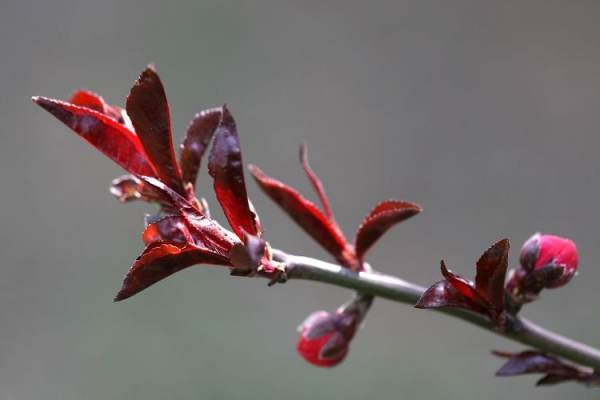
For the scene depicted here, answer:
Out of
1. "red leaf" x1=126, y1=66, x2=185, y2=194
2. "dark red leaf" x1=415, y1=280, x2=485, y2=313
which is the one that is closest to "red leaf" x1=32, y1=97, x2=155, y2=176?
"red leaf" x1=126, y1=66, x2=185, y2=194

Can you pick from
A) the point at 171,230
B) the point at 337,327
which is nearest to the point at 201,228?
the point at 171,230

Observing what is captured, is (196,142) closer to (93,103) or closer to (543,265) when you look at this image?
(93,103)

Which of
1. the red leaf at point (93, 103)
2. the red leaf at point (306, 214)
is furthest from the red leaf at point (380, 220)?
the red leaf at point (93, 103)

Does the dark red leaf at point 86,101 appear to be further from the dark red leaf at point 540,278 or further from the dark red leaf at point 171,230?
the dark red leaf at point 540,278

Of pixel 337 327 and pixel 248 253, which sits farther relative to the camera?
pixel 337 327

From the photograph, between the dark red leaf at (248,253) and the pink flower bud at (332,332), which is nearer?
the dark red leaf at (248,253)

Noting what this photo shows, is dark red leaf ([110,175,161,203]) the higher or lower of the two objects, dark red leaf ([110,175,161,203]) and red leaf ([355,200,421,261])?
the higher

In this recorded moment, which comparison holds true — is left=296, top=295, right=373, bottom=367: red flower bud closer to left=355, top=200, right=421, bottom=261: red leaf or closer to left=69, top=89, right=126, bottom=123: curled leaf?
left=355, top=200, right=421, bottom=261: red leaf
